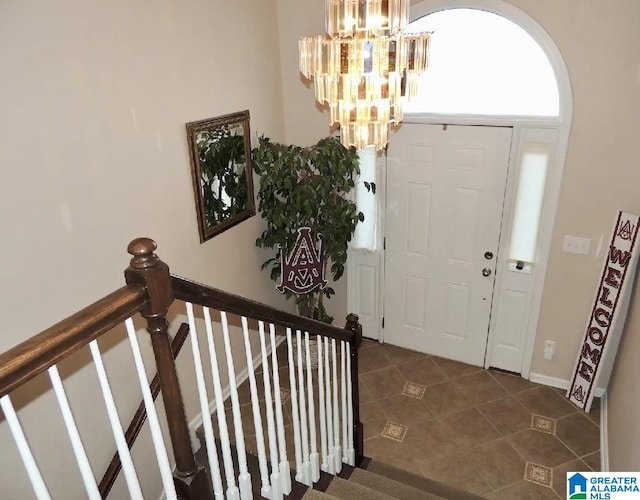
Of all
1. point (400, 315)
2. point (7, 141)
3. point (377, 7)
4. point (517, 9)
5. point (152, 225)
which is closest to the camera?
point (377, 7)

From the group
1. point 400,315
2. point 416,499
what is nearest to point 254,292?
point 400,315

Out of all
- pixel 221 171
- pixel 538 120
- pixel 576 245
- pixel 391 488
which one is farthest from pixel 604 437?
pixel 221 171

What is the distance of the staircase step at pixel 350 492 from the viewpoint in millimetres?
2367

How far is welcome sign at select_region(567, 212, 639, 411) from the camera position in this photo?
343 cm

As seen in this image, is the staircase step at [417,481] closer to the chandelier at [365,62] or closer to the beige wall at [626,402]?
the beige wall at [626,402]

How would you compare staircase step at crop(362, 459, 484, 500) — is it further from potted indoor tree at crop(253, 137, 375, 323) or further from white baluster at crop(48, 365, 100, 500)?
white baluster at crop(48, 365, 100, 500)

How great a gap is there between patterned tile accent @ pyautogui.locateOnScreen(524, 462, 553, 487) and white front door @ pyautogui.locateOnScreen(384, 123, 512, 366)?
3.83ft

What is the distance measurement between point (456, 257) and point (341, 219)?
1.09 metres

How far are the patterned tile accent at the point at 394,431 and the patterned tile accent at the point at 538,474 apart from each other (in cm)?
89

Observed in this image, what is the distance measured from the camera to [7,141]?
213 cm

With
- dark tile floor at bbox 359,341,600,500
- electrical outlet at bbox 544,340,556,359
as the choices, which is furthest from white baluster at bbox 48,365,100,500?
electrical outlet at bbox 544,340,556,359

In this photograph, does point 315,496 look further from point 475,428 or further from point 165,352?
point 475,428

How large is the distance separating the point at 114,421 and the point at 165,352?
8.6 inches

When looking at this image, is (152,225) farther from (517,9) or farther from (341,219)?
(517,9)
